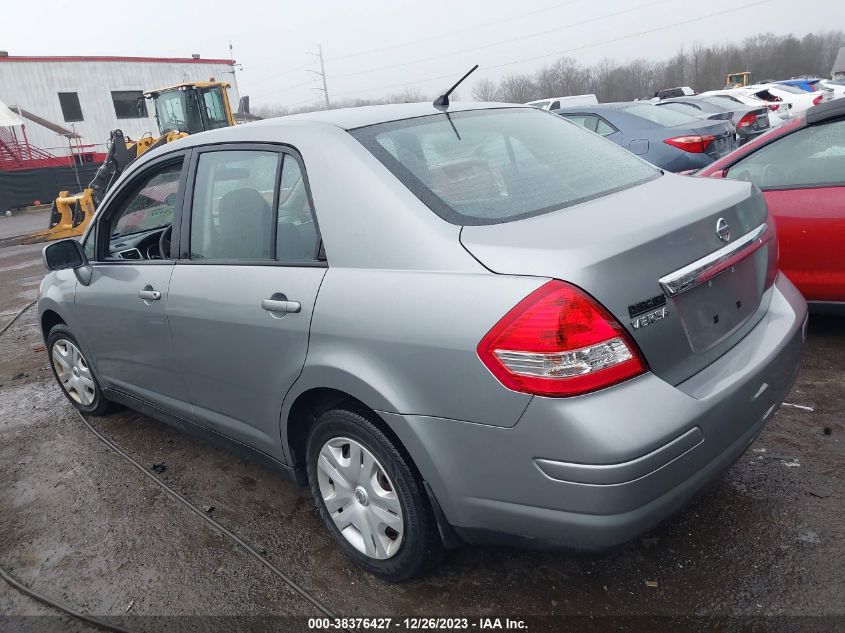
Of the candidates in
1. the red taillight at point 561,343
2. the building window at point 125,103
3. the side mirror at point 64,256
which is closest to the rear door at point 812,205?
the red taillight at point 561,343

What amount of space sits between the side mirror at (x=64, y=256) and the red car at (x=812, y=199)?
4203 mm

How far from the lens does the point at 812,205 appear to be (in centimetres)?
397

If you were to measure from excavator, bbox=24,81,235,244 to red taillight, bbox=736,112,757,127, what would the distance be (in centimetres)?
1150

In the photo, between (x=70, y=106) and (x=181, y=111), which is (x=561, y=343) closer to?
(x=181, y=111)

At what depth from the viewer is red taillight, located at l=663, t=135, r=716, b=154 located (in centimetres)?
753

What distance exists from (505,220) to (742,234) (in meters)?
0.88

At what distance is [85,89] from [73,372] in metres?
30.6

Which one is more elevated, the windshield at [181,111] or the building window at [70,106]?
the building window at [70,106]

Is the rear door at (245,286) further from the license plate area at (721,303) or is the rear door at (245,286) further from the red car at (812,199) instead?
→ the red car at (812,199)

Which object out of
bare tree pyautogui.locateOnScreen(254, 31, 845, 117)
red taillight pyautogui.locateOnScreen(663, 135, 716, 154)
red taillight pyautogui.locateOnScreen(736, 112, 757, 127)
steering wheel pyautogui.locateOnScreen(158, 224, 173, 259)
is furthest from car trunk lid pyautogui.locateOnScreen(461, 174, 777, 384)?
bare tree pyautogui.locateOnScreen(254, 31, 845, 117)

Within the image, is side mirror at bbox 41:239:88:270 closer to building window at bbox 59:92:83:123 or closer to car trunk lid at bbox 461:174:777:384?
car trunk lid at bbox 461:174:777:384

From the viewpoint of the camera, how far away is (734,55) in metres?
73.7

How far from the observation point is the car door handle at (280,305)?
243 cm

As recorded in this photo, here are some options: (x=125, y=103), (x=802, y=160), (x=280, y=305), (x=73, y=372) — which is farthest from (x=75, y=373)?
(x=125, y=103)
